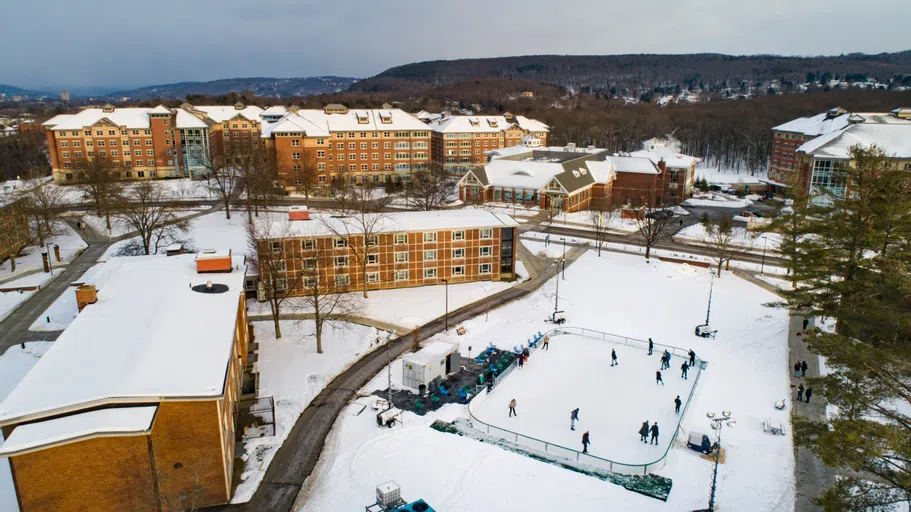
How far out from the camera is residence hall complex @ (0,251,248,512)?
19.5 metres

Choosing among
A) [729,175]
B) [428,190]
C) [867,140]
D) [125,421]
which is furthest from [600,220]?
[729,175]

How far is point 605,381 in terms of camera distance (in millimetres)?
34031

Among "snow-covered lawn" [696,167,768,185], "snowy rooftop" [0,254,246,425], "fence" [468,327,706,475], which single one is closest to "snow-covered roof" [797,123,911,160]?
"snow-covered lawn" [696,167,768,185]

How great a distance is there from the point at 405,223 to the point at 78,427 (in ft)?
106

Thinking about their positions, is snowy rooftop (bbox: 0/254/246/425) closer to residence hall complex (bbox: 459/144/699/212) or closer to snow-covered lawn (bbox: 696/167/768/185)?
residence hall complex (bbox: 459/144/699/212)

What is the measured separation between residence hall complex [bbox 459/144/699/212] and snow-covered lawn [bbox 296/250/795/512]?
33790 mm

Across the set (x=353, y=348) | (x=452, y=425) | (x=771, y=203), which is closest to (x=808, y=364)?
(x=452, y=425)

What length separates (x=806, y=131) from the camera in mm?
95000

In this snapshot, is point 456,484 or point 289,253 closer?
point 456,484

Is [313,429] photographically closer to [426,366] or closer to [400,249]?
[426,366]

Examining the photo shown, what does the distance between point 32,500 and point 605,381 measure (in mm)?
26986

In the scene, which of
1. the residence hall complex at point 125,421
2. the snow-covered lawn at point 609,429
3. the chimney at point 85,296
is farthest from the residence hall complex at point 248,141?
the residence hall complex at point 125,421

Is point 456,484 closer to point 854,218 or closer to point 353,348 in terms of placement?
point 353,348

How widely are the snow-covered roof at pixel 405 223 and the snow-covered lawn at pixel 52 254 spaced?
23344 mm
